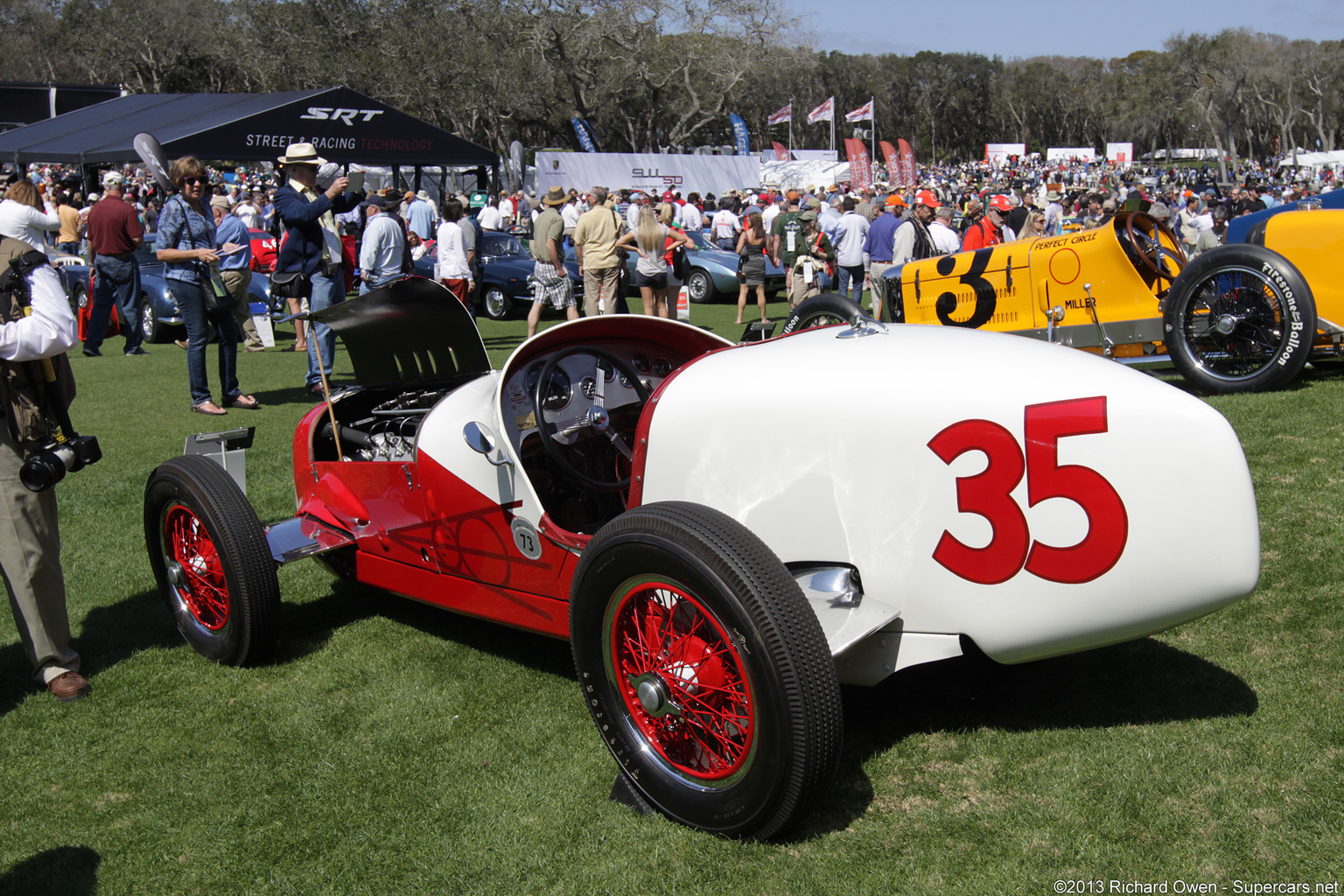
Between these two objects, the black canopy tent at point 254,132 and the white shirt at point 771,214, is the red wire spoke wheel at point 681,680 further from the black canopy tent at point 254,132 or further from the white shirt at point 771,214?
the white shirt at point 771,214

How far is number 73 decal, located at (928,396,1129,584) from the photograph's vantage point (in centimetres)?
263

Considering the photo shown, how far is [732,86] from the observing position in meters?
53.3

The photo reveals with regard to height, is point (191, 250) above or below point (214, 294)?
above

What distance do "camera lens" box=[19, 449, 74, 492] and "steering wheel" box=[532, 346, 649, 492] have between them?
1.73 meters

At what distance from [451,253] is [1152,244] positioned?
7.63m

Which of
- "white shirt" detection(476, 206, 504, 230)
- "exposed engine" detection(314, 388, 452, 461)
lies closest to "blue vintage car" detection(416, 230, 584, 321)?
"white shirt" detection(476, 206, 504, 230)

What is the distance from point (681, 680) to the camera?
2830mm

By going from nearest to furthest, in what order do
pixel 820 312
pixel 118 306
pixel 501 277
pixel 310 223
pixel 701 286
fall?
pixel 820 312 < pixel 310 223 < pixel 118 306 < pixel 501 277 < pixel 701 286

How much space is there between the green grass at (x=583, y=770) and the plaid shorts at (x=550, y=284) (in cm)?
839

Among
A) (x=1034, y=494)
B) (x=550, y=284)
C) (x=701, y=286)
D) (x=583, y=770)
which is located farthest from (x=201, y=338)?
(x=701, y=286)

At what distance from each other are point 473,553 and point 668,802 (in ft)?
4.52

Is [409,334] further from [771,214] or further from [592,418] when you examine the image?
[771,214]

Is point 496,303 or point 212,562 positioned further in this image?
point 496,303

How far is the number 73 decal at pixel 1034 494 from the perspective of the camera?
8.64 feet
